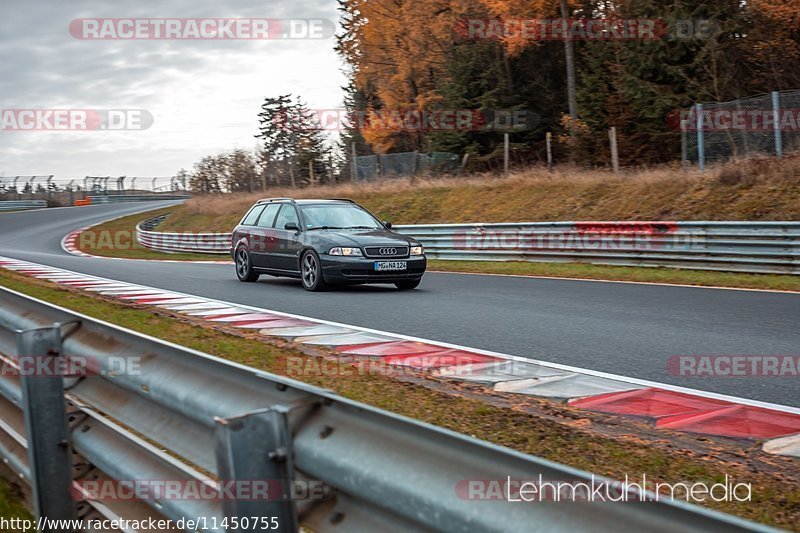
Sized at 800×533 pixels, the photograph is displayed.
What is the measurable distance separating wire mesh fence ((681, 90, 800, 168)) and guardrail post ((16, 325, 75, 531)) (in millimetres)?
18571

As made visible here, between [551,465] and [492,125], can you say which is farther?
[492,125]

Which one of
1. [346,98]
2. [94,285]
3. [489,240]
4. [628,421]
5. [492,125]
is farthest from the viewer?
[346,98]

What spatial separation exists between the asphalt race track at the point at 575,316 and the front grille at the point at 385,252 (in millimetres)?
690

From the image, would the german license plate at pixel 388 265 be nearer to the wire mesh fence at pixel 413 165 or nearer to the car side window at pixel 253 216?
the car side window at pixel 253 216

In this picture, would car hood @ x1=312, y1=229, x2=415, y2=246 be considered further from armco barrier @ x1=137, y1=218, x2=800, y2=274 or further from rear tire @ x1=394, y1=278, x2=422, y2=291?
armco barrier @ x1=137, y1=218, x2=800, y2=274

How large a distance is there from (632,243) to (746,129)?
551cm

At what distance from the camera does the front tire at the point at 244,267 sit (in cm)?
1593

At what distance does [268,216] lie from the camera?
15.9 m

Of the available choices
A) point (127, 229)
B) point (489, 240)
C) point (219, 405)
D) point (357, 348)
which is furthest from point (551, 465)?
point (127, 229)

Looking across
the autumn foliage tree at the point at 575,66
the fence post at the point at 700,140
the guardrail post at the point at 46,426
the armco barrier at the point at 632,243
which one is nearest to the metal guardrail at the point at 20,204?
the autumn foliage tree at the point at 575,66

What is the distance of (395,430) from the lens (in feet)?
6.72

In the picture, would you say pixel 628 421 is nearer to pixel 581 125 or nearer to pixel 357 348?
pixel 357 348

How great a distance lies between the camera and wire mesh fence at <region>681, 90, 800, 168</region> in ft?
62.7

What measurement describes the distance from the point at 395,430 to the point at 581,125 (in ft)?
107
